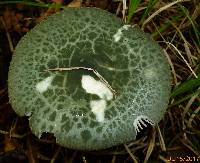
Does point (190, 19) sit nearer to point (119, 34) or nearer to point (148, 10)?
point (148, 10)

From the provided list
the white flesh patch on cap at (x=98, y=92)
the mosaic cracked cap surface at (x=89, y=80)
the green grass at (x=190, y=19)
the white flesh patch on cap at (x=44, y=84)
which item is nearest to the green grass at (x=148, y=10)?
the green grass at (x=190, y=19)

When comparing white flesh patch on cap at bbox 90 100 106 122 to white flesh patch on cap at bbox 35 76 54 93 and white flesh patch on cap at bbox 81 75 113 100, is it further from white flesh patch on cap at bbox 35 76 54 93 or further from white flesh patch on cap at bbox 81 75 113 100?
white flesh patch on cap at bbox 35 76 54 93

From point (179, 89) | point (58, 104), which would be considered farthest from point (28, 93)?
point (179, 89)

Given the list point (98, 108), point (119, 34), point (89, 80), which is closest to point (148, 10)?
point (119, 34)

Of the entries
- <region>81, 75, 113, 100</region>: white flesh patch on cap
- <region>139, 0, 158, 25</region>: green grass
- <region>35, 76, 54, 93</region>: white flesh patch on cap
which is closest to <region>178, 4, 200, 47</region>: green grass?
<region>139, 0, 158, 25</region>: green grass

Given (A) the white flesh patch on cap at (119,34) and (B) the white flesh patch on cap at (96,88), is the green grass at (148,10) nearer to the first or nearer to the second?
(A) the white flesh patch on cap at (119,34)
